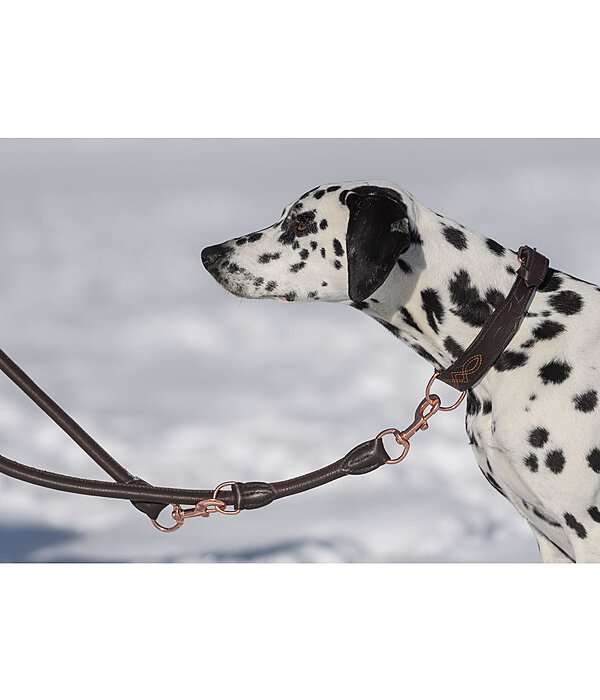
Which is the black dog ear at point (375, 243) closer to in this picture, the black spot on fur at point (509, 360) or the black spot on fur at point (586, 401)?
the black spot on fur at point (509, 360)

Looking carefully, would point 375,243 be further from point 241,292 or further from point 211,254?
point 211,254

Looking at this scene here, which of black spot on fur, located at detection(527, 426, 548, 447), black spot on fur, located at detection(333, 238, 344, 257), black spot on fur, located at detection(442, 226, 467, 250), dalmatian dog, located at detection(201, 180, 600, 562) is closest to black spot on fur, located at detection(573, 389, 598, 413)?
dalmatian dog, located at detection(201, 180, 600, 562)

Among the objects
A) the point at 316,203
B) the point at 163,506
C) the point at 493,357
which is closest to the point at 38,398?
the point at 163,506

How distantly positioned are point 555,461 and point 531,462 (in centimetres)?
8

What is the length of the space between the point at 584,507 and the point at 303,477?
3.36 feet

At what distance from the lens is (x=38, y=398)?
9.02 ft

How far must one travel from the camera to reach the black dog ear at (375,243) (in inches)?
103

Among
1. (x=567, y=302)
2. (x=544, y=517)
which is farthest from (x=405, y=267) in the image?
(x=544, y=517)

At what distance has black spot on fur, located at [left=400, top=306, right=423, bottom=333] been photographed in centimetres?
289

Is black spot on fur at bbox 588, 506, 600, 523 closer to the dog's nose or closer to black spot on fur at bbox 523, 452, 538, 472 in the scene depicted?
black spot on fur at bbox 523, 452, 538, 472

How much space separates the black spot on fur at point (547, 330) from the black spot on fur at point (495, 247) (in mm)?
326

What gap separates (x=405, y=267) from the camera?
281 centimetres

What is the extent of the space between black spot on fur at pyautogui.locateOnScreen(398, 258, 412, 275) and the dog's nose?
729 mm

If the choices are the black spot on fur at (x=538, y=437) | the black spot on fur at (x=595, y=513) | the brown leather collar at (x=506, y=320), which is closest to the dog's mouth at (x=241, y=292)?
the brown leather collar at (x=506, y=320)
